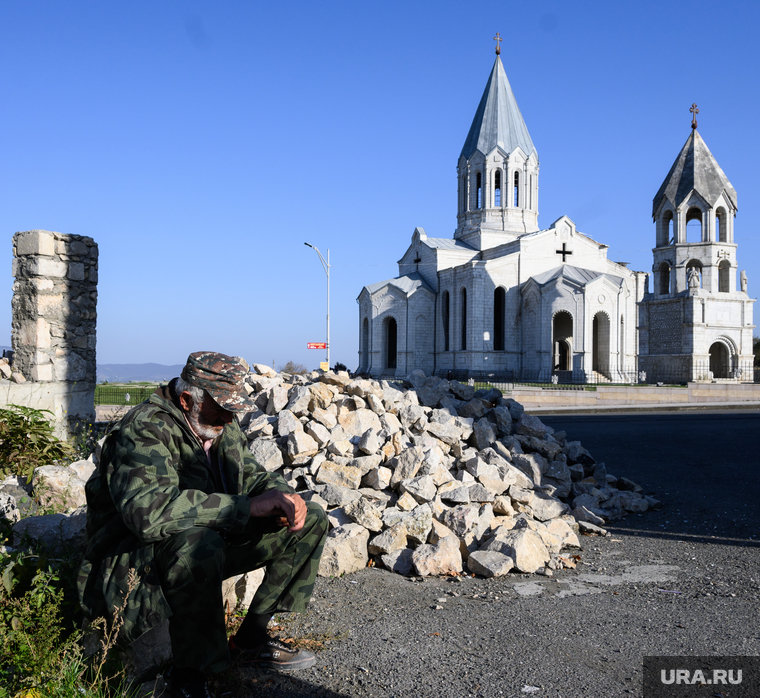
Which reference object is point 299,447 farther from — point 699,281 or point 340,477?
point 699,281

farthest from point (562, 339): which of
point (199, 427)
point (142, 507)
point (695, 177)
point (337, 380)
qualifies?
point (142, 507)

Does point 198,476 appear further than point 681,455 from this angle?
No

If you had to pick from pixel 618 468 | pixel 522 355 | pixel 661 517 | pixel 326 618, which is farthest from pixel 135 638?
pixel 522 355

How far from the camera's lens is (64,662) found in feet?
8.36

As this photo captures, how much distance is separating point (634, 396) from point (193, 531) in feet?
76.5

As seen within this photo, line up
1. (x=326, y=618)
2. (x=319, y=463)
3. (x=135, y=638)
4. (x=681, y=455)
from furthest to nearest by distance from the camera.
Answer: (x=681, y=455), (x=319, y=463), (x=326, y=618), (x=135, y=638)

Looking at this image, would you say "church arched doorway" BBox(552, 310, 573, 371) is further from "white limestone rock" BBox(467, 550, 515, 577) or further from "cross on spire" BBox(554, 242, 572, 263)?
"white limestone rock" BBox(467, 550, 515, 577)

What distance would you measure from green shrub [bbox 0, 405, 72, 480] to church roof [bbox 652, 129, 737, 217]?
4290cm

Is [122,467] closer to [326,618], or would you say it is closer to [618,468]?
[326,618]

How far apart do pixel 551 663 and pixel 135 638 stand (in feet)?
6.68

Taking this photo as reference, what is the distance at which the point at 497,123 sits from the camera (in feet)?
124

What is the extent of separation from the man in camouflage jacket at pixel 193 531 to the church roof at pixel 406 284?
33.9 metres

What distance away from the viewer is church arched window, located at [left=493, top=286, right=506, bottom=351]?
3556 centimetres
